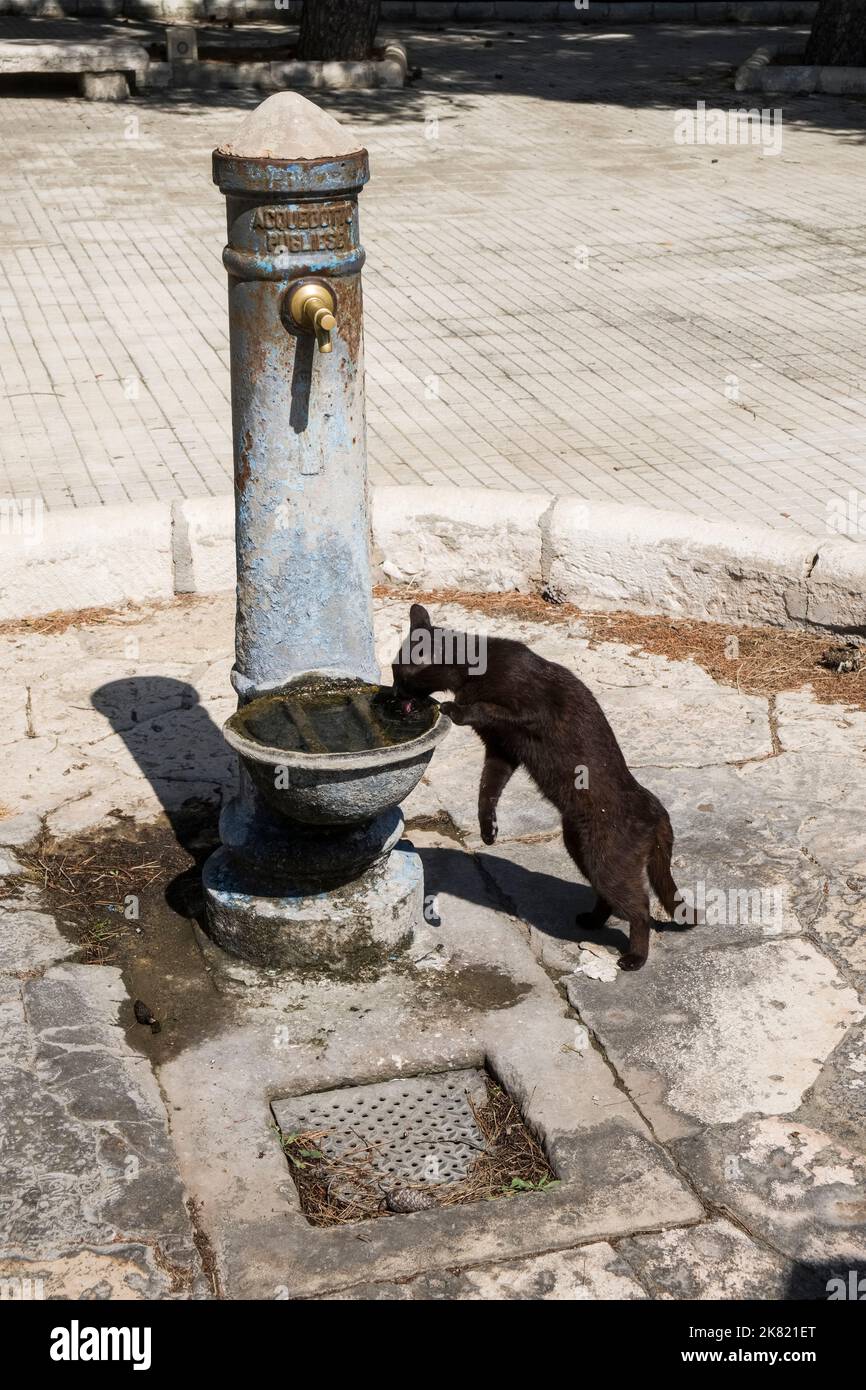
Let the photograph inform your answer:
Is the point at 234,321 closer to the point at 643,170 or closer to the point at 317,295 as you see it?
the point at 317,295

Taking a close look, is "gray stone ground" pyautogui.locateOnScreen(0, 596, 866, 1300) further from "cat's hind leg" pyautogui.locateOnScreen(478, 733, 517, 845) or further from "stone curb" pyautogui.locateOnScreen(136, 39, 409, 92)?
"stone curb" pyautogui.locateOnScreen(136, 39, 409, 92)

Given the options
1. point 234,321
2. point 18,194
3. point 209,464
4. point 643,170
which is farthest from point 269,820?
point 643,170

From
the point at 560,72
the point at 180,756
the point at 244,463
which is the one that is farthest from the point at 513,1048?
the point at 560,72

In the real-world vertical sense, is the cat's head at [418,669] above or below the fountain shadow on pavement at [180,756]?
above

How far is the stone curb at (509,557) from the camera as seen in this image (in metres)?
6.59

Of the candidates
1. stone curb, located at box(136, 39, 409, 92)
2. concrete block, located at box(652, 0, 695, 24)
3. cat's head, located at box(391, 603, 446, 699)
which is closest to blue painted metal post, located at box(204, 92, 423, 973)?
cat's head, located at box(391, 603, 446, 699)

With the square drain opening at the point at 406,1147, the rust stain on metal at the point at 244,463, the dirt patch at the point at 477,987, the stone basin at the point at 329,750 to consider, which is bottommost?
the square drain opening at the point at 406,1147

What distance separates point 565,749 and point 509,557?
2572 millimetres

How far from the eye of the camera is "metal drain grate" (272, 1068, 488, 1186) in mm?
3932

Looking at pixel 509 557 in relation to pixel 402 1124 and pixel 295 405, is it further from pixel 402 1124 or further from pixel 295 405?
pixel 402 1124

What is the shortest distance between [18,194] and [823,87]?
30.7 ft

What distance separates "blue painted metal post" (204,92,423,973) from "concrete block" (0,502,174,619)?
2246mm

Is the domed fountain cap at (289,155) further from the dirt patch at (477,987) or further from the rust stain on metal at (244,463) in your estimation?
the dirt patch at (477,987)

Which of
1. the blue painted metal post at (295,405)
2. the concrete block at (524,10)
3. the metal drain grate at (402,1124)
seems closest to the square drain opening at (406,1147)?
the metal drain grate at (402,1124)
